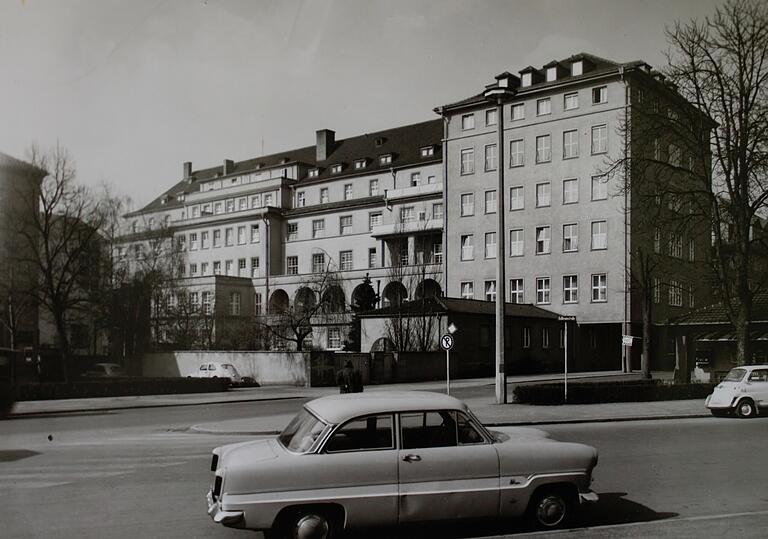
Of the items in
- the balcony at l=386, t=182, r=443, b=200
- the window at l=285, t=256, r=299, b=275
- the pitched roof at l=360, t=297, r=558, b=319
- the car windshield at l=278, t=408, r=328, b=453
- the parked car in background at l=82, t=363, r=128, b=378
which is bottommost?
the parked car in background at l=82, t=363, r=128, b=378

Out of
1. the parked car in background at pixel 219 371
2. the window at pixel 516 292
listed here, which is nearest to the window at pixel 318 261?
the window at pixel 516 292

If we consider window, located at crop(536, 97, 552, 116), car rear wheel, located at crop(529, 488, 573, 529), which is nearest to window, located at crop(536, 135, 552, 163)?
window, located at crop(536, 97, 552, 116)

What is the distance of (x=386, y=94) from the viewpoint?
1431 centimetres

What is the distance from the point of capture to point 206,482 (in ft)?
32.8

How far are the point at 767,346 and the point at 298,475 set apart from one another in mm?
21884

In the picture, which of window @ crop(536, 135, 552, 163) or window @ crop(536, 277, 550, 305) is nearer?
window @ crop(536, 135, 552, 163)

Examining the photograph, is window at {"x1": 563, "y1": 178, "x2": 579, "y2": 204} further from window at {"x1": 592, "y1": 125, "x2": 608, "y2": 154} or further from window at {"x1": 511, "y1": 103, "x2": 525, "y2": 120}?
window at {"x1": 511, "y1": 103, "x2": 525, "y2": 120}

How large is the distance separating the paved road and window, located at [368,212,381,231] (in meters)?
56.0

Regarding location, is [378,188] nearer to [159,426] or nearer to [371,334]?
[371,334]

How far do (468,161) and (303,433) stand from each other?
5272 centimetres

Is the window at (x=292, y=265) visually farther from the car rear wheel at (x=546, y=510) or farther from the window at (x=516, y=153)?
the car rear wheel at (x=546, y=510)

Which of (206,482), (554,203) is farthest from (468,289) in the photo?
(206,482)

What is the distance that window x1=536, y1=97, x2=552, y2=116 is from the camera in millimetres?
53125

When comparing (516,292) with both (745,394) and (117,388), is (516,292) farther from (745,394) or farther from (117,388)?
(745,394)
